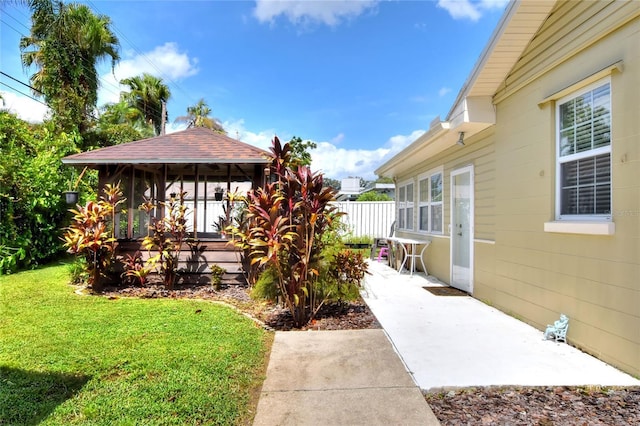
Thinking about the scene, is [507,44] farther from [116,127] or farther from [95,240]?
[116,127]

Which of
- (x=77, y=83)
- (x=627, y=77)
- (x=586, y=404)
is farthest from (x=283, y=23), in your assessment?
(x=586, y=404)

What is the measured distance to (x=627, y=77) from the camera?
322 centimetres

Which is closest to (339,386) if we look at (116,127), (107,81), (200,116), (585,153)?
(585,153)

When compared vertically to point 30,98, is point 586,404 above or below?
below

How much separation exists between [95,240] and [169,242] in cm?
127

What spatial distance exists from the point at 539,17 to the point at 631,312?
3367mm

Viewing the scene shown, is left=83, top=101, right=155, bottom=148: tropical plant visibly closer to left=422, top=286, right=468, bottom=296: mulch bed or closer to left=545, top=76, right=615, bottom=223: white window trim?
left=422, top=286, right=468, bottom=296: mulch bed

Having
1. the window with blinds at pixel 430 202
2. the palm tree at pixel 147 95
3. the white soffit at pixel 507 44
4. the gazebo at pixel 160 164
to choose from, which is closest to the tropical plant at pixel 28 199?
the gazebo at pixel 160 164

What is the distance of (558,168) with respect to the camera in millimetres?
4207

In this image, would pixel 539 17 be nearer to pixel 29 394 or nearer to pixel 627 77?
pixel 627 77

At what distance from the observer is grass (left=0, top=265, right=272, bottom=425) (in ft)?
8.60

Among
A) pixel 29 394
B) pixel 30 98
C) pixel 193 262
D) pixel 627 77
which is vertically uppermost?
pixel 30 98

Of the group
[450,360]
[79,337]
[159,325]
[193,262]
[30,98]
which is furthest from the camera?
[30,98]

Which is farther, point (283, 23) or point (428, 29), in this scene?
point (283, 23)
